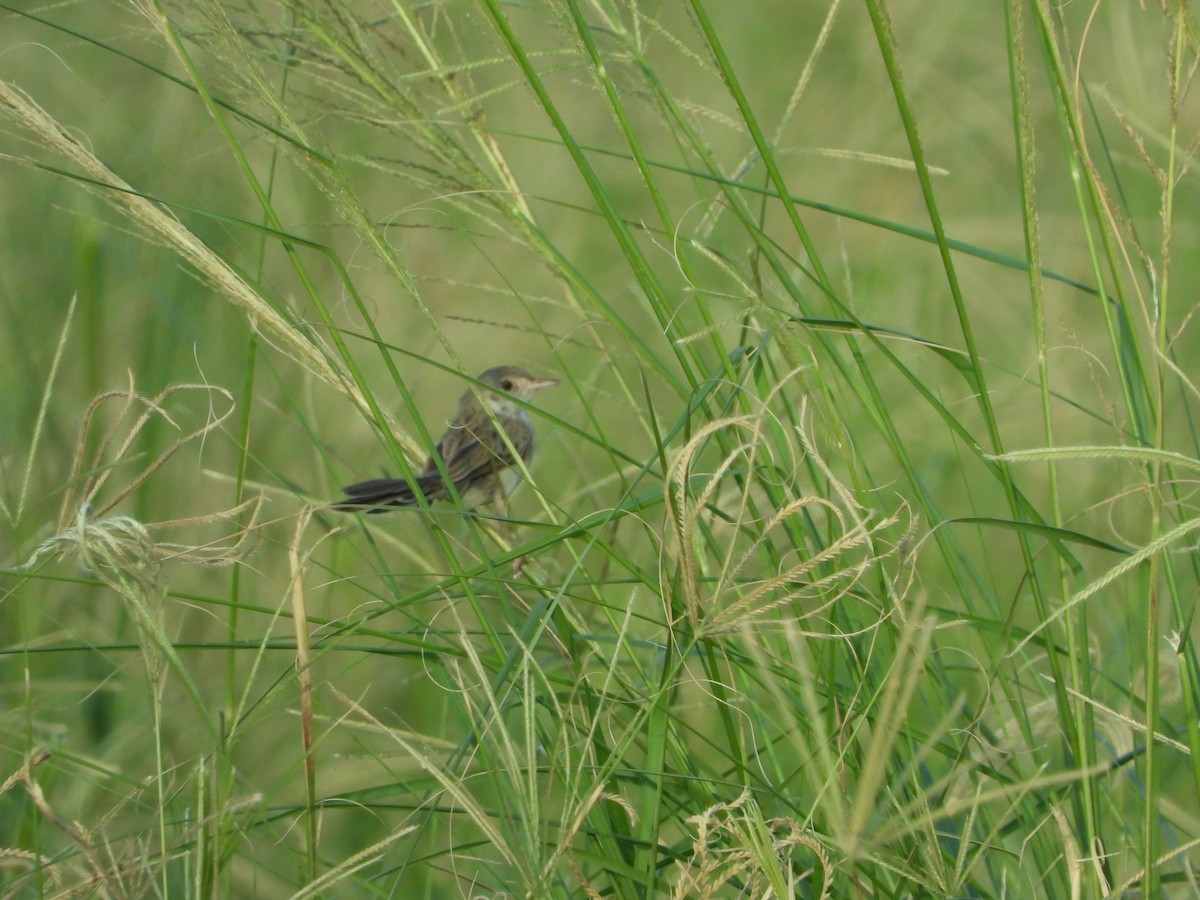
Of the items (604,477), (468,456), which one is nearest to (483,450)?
(468,456)

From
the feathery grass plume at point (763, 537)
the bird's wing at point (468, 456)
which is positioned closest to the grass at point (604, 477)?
the feathery grass plume at point (763, 537)

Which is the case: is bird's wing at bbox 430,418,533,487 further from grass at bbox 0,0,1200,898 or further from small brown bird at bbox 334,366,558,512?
grass at bbox 0,0,1200,898

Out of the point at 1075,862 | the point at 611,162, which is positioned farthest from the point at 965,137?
the point at 1075,862

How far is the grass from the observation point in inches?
72.6

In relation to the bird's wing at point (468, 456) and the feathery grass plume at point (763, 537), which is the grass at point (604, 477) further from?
the bird's wing at point (468, 456)

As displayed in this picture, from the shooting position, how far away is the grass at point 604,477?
1845 millimetres

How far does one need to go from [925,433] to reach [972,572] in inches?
134

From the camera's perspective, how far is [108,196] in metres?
2.23

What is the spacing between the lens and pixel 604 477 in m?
3.39

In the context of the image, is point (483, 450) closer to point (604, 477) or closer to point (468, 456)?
point (468, 456)

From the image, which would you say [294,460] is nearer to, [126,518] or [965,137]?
[126,518]

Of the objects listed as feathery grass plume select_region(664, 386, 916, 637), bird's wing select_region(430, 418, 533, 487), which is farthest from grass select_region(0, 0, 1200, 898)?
bird's wing select_region(430, 418, 533, 487)

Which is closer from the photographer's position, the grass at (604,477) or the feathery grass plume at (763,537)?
the feathery grass plume at (763,537)

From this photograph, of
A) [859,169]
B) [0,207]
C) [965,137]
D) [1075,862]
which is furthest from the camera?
[859,169]
